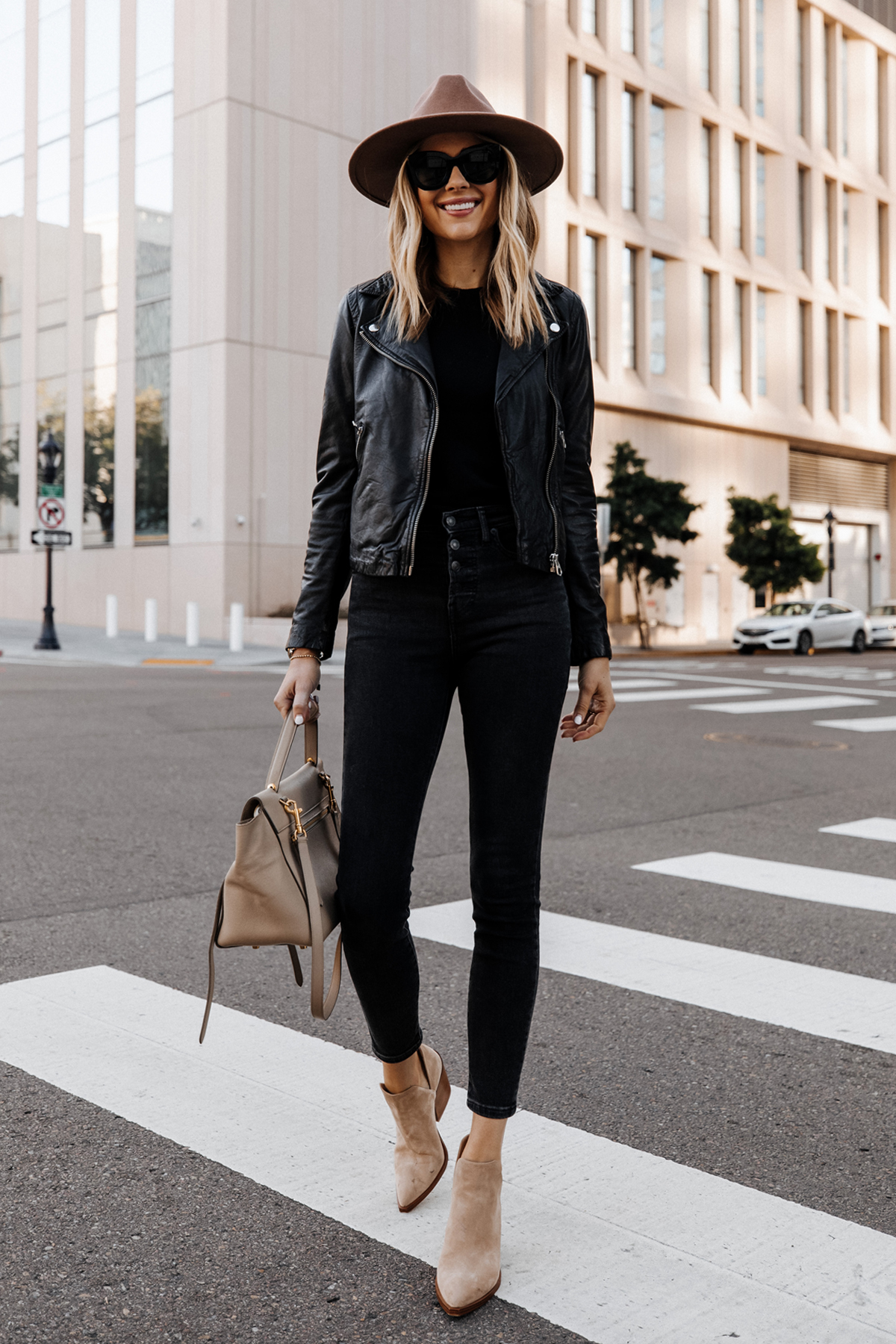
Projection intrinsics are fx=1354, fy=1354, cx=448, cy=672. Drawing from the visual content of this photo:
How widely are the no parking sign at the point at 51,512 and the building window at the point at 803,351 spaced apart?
92.0ft

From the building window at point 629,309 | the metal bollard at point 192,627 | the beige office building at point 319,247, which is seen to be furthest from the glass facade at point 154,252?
the building window at point 629,309

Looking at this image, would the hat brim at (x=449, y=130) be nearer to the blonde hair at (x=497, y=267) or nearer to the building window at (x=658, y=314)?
the blonde hair at (x=497, y=267)

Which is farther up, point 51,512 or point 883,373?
point 883,373

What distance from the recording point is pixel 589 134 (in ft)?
122

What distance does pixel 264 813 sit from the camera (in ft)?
8.10

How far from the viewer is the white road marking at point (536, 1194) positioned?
229 centimetres

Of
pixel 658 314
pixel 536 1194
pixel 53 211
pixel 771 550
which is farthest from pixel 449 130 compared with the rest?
pixel 658 314

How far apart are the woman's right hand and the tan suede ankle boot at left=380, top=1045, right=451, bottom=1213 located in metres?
0.72

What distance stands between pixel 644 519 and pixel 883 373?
20.4 metres

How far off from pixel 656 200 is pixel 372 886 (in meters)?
39.7

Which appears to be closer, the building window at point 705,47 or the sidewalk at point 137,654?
the sidewalk at point 137,654

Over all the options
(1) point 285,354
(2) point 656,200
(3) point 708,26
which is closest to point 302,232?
(1) point 285,354

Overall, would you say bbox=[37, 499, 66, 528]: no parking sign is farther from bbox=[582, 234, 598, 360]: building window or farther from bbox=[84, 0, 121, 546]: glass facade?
bbox=[582, 234, 598, 360]: building window

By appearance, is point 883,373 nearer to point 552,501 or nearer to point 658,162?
point 658,162
